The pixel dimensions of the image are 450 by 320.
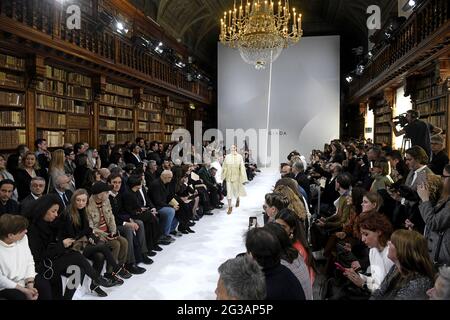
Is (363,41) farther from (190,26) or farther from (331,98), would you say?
(190,26)

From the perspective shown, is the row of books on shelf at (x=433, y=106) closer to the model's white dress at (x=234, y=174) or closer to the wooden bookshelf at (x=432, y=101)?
the wooden bookshelf at (x=432, y=101)

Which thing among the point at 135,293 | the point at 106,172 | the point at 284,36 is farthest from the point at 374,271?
the point at 284,36

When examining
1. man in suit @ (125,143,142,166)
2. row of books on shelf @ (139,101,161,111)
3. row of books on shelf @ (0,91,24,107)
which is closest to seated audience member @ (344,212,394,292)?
row of books on shelf @ (0,91,24,107)

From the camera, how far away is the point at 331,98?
15430mm

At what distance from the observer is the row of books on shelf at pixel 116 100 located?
8797 millimetres

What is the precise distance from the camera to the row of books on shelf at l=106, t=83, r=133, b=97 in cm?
907

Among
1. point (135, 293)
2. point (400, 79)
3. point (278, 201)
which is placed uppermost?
point (400, 79)

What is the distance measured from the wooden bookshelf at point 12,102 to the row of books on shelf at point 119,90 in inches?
117

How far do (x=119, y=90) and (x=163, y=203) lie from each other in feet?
16.1

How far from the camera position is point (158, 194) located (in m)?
5.56

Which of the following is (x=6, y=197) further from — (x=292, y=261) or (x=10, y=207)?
(x=292, y=261)

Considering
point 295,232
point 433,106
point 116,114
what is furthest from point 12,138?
point 433,106

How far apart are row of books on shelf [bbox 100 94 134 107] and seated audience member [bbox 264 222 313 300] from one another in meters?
→ 7.34

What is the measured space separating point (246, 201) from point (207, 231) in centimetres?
279
